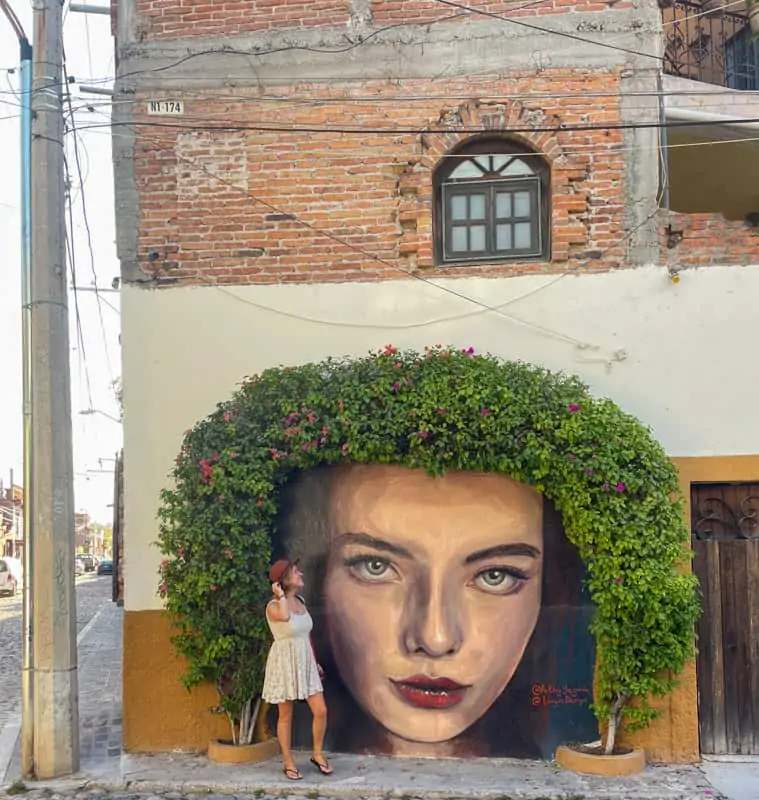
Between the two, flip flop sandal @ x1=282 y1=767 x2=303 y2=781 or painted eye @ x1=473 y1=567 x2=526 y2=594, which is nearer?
flip flop sandal @ x1=282 y1=767 x2=303 y2=781

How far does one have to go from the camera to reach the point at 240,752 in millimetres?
7406

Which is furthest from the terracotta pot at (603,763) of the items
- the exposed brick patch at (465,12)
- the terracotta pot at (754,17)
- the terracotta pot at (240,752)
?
the terracotta pot at (754,17)

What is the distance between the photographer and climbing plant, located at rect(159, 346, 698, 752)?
7035 mm

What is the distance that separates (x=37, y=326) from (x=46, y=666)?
2523mm

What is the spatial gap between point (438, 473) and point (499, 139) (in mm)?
3006

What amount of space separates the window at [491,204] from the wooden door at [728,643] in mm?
2943

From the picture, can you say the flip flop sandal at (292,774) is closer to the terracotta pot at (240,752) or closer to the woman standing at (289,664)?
the woman standing at (289,664)

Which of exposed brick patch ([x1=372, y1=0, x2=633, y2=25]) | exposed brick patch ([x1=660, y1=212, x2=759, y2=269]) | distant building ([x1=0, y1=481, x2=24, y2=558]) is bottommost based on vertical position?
distant building ([x1=0, y1=481, x2=24, y2=558])

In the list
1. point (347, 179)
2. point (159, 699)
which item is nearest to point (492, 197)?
point (347, 179)

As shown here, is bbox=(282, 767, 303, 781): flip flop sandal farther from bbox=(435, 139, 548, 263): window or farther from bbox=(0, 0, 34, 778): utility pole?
bbox=(435, 139, 548, 263): window

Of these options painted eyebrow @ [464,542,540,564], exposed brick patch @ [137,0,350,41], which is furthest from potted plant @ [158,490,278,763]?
exposed brick patch @ [137,0,350,41]

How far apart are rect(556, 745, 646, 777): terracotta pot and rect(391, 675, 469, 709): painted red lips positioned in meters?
0.95

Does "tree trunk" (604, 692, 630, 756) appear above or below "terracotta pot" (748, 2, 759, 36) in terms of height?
below

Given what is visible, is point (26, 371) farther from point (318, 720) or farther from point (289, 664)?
point (318, 720)
